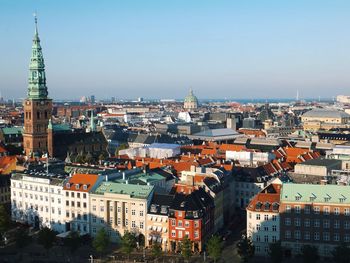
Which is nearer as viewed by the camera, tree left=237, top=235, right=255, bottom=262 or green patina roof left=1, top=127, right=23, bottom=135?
tree left=237, top=235, right=255, bottom=262

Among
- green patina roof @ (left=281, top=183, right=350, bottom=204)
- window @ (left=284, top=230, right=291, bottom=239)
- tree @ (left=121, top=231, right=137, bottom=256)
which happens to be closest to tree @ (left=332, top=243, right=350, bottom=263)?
green patina roof @ (left=281, top=183, right=350, bottom=204)

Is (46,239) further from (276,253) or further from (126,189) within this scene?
(276,253)

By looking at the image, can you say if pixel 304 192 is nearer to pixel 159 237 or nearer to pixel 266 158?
pixel 159 237

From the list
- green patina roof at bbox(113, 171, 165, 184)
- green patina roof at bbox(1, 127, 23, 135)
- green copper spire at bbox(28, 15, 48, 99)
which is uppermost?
green copper spire at bbox(28, 15, 48, 99)

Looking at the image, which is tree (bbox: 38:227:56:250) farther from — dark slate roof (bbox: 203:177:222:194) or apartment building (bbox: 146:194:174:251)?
dark slate roof (bbox: 203:177:222:194)

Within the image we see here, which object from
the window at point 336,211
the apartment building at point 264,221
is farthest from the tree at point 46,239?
the window at point 336,211

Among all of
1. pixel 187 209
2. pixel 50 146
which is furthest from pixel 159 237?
pixel 50 146
